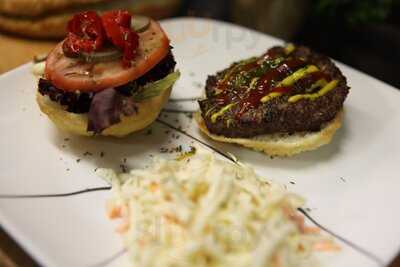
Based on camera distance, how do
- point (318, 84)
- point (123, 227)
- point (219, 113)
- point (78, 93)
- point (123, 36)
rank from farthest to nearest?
point (318, 84) → point (219, 113) → point (123, 36) → point (78, 93) → point (123, 227)

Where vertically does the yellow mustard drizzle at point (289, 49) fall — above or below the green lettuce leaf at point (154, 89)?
below

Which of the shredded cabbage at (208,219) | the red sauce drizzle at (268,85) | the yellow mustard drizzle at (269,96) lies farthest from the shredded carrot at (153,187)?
the yellow mustard drizzle at (269,96)

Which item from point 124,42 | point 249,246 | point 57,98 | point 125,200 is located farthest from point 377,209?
point 57,98

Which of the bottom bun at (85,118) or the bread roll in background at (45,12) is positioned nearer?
the bottom bun at (85,118)

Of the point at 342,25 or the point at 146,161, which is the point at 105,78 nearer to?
the point at 146,161

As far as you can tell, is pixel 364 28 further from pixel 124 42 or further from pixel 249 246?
pixel 249 246

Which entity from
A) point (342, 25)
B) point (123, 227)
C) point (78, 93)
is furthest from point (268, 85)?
point (342, 25)

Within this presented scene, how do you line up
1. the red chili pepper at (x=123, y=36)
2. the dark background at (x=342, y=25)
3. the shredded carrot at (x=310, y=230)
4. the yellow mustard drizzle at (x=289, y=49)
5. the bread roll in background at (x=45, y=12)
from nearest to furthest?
the shredded carrot at (x=310, y=230) < the red chili pepper at (x=123, y=36) < the yellow mustard drizzle at (x=289, y=49) < the bread roll in background at (x=45, y=12) < the dark background at (x=342, y=25)

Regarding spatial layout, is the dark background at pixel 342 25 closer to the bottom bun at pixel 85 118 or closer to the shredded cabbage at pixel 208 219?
the bottom bun at pixel 85 118
